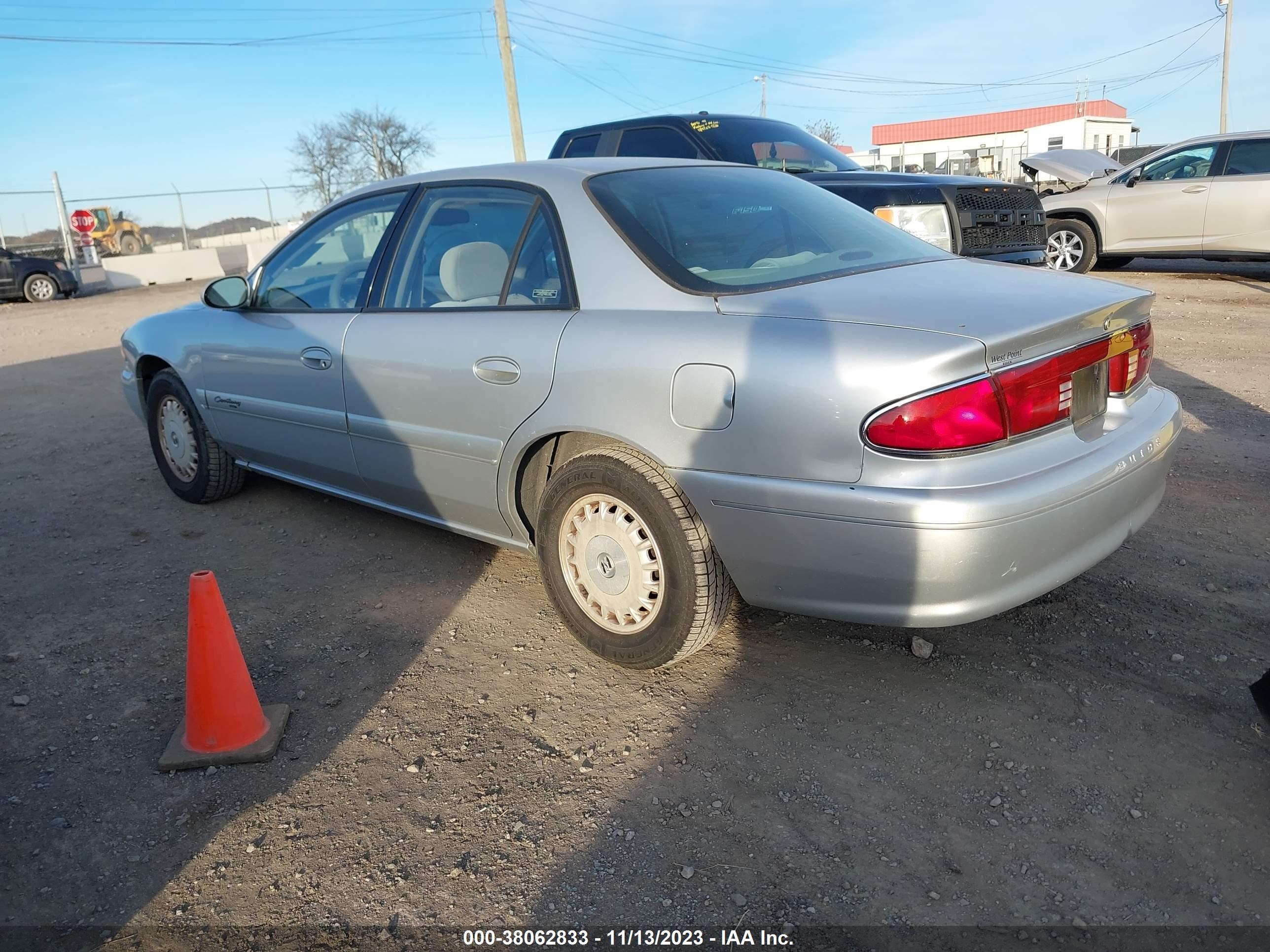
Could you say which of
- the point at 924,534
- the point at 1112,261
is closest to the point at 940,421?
the point at 924,534

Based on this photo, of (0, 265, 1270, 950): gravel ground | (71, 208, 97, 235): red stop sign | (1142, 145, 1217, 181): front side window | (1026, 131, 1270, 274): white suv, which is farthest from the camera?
(71, 208, 97, 235): red stop sign

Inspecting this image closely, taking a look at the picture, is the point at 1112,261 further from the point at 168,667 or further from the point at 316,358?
the point at 168,667

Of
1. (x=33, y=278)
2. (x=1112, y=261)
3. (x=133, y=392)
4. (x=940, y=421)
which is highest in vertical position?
(x=940, y=421)

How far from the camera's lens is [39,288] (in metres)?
21.5

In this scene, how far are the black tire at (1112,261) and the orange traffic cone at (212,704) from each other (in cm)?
1219

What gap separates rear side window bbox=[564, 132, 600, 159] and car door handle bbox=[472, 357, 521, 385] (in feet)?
17.9

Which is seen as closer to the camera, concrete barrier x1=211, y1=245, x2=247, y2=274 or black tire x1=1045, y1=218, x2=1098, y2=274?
black tire x1=1045, y1=218, x2=1098, y2=274

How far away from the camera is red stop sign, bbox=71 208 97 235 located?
25.4 metres

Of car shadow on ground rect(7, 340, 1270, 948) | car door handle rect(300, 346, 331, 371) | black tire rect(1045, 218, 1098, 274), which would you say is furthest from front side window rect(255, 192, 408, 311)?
black tire rect(1045, 218, 1098, 274)

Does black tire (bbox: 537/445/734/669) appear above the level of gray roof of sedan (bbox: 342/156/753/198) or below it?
below

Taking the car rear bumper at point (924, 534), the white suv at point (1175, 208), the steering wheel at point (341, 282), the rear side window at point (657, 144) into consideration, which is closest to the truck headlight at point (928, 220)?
the rear side window at point (657, 144)

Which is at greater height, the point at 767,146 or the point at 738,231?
the point at 767,146

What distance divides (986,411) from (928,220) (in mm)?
4670

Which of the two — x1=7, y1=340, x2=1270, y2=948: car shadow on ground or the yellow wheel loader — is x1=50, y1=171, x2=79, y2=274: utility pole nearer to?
the yellow wheel loader
